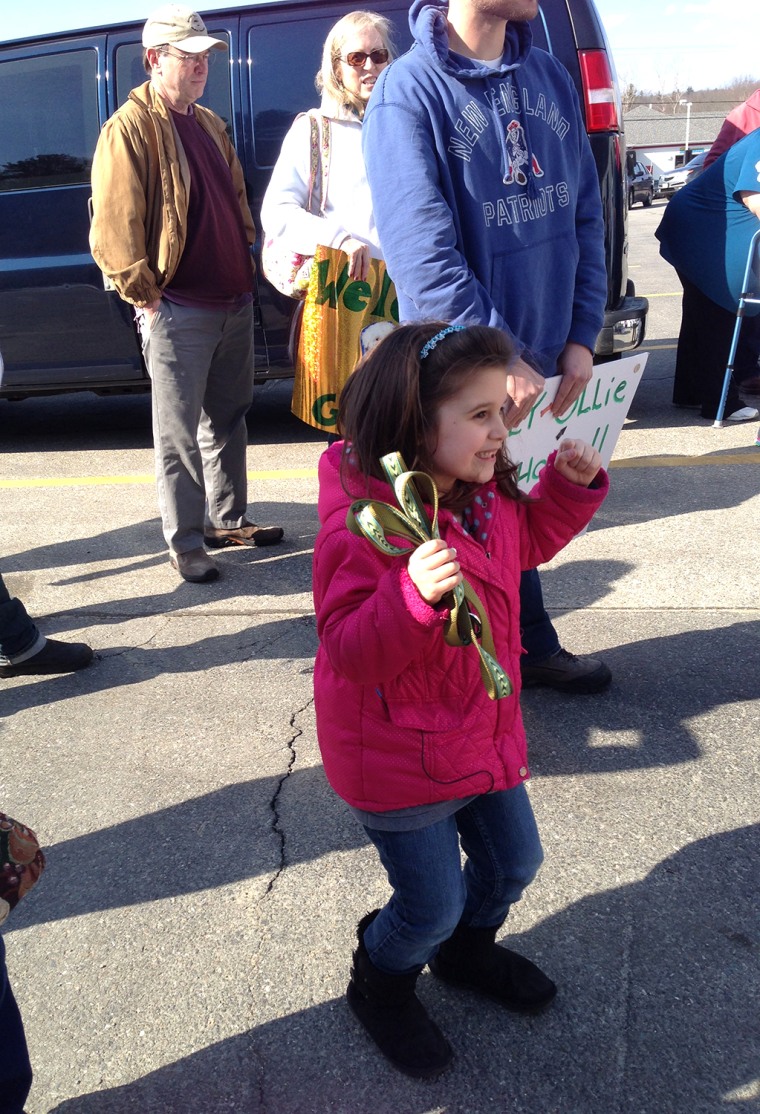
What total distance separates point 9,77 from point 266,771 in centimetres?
470

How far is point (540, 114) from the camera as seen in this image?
2.49 metres

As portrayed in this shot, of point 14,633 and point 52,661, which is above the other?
point 14,633

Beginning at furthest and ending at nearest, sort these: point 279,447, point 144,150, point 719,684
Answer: point 279,447 → point 144,150 → point 719,684

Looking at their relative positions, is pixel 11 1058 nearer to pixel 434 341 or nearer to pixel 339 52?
pixel 434 341

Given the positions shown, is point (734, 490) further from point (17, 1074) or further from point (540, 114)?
point (17, 1074)

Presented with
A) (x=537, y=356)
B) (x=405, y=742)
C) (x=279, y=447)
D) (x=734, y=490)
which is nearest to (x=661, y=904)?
(x=405, y=742)

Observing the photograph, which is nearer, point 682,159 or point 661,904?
point 661,904

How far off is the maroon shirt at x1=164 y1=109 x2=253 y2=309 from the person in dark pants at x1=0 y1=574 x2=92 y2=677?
1352 millimetres

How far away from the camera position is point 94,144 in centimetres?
570

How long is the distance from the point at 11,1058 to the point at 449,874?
2.51 feet

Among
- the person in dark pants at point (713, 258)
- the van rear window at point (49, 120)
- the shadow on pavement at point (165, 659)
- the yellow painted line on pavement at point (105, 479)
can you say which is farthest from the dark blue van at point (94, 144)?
the shadow on pavement at point (165, 659)

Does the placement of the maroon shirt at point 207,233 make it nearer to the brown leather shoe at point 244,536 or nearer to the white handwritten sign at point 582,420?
the brown leather shoe at point 244,536

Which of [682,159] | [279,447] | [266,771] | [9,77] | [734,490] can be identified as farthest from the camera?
[682,159]

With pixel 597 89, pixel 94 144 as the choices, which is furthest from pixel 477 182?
pixel 94 144
